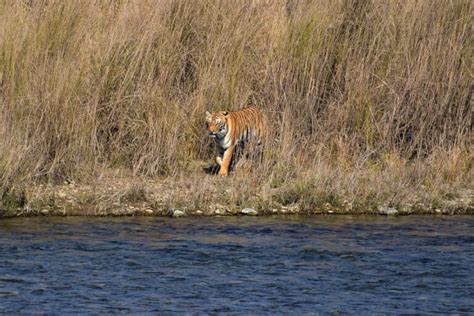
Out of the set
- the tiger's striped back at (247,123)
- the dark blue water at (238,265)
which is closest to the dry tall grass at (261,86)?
the tiger's striped back at (247,123)

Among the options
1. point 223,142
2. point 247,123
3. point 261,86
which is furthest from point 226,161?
point 261,86

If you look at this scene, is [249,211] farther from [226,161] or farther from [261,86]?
[261,86]

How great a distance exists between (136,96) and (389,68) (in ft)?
9.24

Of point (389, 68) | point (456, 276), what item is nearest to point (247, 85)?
point (389, 68)

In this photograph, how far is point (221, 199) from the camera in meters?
11.9

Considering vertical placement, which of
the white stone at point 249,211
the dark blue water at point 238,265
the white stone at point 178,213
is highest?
the white stone at point 249,211

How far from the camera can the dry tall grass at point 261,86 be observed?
40.2 ft

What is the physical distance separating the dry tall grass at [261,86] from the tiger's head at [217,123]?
315 mm

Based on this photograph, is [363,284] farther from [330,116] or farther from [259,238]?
[330,116]

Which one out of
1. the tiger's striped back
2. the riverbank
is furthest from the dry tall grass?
the tiger's striped back

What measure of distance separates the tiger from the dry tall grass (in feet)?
0.61

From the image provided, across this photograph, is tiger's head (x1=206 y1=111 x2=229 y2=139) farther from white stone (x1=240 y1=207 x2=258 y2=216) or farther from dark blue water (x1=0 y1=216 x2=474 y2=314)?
dark blue water (x1=0 y1=216 x2=474 y2=314)

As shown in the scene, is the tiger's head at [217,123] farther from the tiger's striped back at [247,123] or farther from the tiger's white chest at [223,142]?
the tiger's white chest at [223,142]

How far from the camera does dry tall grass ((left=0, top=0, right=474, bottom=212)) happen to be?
12258 mm
